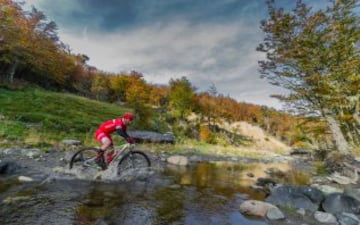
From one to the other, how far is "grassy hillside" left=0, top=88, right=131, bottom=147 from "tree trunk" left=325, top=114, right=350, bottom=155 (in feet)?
53.6

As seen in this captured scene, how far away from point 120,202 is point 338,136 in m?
13.2

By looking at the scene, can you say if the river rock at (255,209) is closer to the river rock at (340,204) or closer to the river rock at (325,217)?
the river rock at (325,217)

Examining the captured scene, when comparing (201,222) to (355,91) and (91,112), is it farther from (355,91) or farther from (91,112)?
(91,112)

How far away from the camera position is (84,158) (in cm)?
1009

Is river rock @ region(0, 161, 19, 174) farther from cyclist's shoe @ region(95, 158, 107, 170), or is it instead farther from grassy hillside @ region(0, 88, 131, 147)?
grassy hillside @ region(0, 88, 131, 147)

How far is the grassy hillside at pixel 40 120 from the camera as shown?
16500mm

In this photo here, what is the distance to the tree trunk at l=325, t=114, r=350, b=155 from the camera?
14.4 metres

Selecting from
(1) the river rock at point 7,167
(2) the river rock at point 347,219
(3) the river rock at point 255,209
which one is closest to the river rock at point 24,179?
(1) the river rock at point 7,167

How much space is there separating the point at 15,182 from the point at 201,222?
6149 millimetres

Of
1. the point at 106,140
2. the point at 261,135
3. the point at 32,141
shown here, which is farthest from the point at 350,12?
the point at 261,135

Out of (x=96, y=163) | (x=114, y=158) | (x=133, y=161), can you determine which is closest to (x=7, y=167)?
(x=96, y=163)

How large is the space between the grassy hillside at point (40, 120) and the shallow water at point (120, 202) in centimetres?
873

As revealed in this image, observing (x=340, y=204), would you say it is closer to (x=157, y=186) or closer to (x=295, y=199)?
(x=295, y=199)

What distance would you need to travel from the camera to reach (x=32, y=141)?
1570 centimetres
